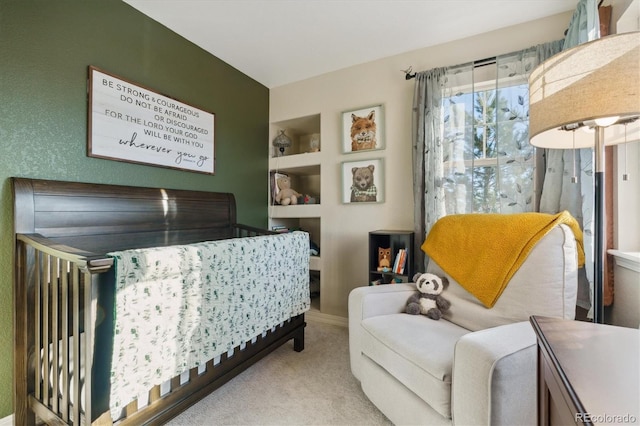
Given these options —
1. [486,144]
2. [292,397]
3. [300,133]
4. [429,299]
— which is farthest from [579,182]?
[300,133]

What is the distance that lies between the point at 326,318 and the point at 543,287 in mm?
1881

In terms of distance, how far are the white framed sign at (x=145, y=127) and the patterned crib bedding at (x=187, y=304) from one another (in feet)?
3.43

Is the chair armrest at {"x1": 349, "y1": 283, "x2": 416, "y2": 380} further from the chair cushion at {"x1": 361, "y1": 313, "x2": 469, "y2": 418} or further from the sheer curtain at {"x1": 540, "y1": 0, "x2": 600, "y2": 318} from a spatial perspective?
the sheer curtain at {"x1": 540, "y1": 0, "x2": 600, "y2": 318}

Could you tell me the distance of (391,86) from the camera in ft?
8.21

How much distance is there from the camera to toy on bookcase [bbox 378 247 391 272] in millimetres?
2301

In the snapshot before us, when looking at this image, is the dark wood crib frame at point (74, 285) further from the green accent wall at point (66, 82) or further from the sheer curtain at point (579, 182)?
the sheer curtain at point (579, 182)

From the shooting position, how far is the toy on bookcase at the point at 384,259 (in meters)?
2.30

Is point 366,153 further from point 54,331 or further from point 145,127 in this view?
point 54,331

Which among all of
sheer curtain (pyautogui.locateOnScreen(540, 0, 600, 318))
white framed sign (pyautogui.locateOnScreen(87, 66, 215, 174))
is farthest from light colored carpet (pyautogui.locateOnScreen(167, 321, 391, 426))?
white framed sign (pyautogui.locateOnScreen(87, 66, 215, 174))

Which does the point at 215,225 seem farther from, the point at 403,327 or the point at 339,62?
the point at 339,62

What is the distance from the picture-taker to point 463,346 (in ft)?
3.31

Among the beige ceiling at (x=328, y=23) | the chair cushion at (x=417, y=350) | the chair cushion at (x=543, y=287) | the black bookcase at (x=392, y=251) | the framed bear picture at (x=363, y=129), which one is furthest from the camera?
the framed bear picture at (x=363, y=129)

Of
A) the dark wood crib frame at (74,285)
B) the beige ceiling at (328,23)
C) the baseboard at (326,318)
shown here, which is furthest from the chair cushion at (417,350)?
the beige ceiling at (328,23)

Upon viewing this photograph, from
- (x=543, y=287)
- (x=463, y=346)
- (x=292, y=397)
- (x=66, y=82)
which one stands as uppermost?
(x=66, y=82)
